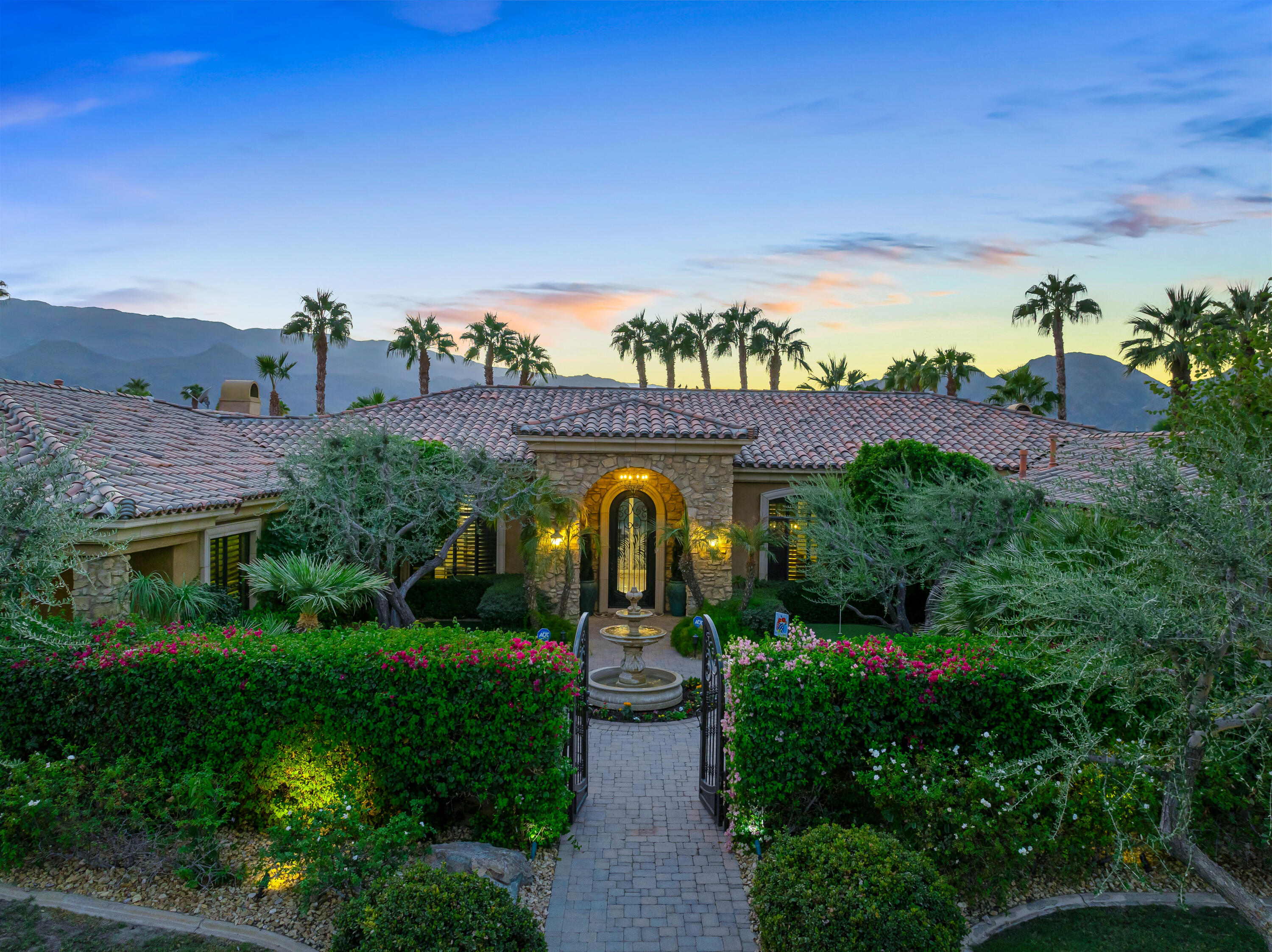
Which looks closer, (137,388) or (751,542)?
(751,542)

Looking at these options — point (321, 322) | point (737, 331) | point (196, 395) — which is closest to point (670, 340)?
point (737, 331)

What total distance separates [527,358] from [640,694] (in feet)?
108

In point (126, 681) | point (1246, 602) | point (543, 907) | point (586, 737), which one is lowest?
point (543, 907)

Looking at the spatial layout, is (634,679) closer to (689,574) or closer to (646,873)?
(689,574)

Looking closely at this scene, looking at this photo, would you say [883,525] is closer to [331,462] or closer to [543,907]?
[543,907]

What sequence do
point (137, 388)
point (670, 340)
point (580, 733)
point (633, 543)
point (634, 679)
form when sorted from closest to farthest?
point (580, 733)
point (634, 679)
point (633, 543)
point (137, 388)
point (670, 340)

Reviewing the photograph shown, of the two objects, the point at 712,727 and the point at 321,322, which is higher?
the point at 321,322

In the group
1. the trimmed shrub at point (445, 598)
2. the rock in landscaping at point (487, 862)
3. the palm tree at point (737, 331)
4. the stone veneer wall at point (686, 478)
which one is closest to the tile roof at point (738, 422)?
the stone veneer wall at point (686, 478)

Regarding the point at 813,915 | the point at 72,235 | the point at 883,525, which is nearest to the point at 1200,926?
the point at 813,915

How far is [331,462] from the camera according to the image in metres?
13.2

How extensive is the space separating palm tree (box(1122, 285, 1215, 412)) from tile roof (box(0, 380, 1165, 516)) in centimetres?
968

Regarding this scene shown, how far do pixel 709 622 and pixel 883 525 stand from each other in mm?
6675

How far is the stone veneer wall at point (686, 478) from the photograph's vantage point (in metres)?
16.4

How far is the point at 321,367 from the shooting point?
40.2 m
